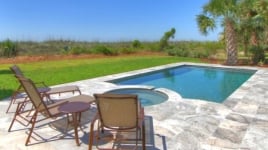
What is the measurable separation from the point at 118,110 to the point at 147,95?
13.1ft

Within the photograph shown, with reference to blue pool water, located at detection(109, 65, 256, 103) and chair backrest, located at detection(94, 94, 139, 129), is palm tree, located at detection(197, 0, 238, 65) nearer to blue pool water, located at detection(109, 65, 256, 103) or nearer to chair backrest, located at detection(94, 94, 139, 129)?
blue pool water, located at detection(109, 65, 256, 103)

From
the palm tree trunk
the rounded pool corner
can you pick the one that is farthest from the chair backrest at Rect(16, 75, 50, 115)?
the palm tree trunk

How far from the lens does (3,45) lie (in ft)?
56.6

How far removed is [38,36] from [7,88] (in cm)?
2393

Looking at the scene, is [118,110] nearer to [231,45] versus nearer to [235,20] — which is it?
[231,45]

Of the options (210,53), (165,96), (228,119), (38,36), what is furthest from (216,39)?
(38,36)

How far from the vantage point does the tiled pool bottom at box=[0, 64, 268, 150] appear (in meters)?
3.33

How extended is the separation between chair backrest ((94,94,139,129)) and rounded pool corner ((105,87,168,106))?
9.65 feet

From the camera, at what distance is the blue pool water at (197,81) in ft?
24.3

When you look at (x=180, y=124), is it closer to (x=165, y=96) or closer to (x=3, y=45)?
(x=165, y=96)

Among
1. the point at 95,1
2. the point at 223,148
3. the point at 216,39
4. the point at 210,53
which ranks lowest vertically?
the point at 223,148

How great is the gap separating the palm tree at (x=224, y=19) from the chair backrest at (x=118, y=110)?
1186 cm

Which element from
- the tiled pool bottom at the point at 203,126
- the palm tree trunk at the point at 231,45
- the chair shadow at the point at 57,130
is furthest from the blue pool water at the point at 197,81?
the chair shadow at the point at 57,130

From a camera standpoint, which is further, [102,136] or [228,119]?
[228,119]
